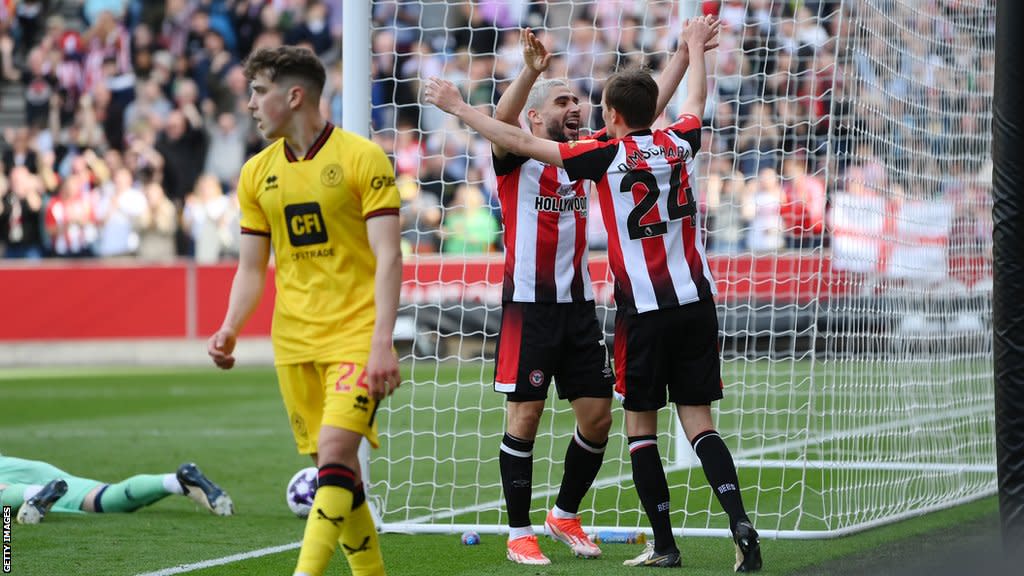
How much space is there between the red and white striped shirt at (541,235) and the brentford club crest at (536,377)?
0.31 m

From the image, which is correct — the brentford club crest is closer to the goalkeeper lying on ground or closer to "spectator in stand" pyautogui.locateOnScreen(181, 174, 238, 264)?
the goalkeeper lying on ground

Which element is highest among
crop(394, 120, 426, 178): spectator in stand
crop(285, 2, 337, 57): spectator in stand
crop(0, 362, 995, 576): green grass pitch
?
crop(285, 2, 337, 57): spectator in stand

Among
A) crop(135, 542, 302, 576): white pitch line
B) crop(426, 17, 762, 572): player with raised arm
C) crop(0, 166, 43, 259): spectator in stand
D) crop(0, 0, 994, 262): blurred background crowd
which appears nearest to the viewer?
crop(426, 17, 762, 572): player with raised arm

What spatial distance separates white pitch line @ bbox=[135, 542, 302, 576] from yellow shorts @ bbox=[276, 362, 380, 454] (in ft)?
4.36

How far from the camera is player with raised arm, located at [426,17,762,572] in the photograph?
18.1ft

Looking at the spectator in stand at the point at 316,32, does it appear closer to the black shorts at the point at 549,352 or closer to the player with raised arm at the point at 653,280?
the black shorts at the point at 549,352

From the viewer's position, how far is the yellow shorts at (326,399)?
4398mm

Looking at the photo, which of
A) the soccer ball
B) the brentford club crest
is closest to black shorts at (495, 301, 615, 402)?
the brentford club crest

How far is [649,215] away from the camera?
220 inches

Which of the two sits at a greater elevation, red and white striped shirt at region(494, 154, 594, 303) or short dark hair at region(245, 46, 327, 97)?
short dark hair at region(245, 46, 327, 97)

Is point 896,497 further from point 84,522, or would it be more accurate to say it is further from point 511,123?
point 84,522

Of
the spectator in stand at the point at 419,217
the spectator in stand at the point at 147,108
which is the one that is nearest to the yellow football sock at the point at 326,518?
the spectator in stand at the point at 419,217

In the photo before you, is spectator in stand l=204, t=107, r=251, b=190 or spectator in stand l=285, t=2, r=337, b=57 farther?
spectator in stand l=285, t=2, r=337, b=57

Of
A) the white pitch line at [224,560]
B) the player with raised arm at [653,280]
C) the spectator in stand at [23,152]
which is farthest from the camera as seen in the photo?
the spectator in stand at [23,152]
